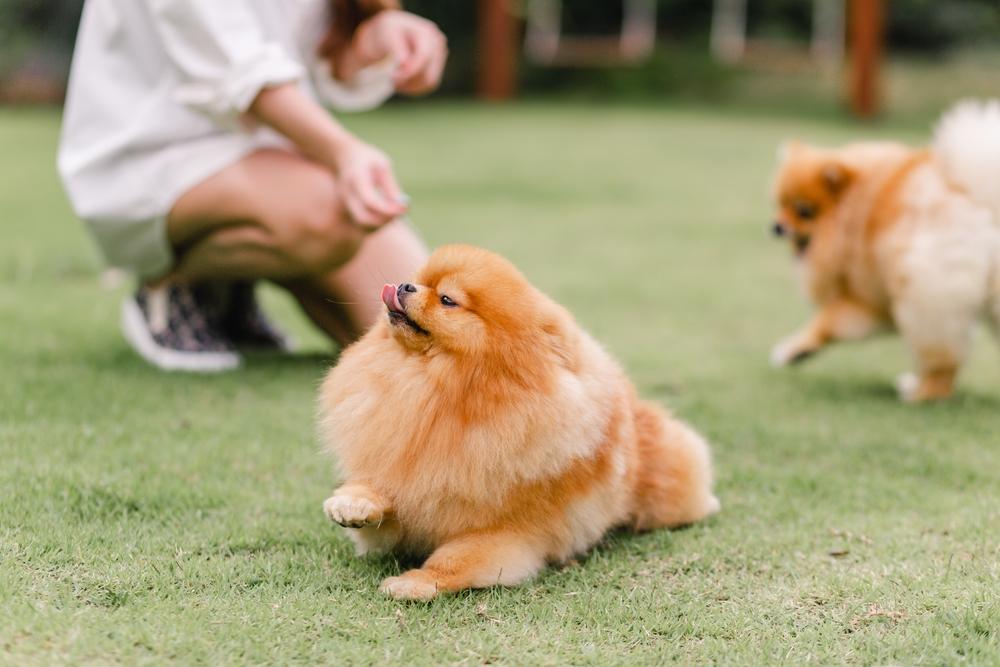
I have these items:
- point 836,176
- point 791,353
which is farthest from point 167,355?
Result: point 836,176

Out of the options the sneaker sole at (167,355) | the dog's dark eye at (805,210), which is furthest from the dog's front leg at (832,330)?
the sneaker sole at (167,355)

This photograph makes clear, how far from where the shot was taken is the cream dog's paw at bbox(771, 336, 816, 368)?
12.1ft

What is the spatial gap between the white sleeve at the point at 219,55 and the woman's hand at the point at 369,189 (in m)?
0.31

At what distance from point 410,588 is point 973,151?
7.61ft

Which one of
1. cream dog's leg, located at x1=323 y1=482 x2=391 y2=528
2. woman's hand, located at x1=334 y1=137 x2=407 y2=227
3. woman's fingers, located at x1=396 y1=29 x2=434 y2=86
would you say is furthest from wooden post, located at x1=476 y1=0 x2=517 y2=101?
cream dog's leg, located at x1=323 y1=482 x2=391 y2=528

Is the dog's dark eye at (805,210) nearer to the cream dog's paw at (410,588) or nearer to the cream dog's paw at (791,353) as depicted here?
the cream dog's paw at (791,353)

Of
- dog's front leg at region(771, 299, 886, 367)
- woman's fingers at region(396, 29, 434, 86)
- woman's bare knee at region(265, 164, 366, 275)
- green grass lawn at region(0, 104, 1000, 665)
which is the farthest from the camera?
dog's front leg at region(771, 299, 886, 367)

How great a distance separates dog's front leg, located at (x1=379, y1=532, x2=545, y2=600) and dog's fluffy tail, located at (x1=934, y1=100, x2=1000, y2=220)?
2.02 metres

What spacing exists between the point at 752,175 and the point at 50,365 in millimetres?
6123

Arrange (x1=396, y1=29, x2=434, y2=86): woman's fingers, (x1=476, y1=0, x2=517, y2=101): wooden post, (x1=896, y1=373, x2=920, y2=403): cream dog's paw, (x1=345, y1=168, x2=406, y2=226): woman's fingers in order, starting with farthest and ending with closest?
(x1=476, y1=0, x2=517, y2=101): wooden post, (x1=896, y1=373, x2=920, y2=403): cream dog's paw, (x1=396, y1=29, x2=434, y2=86): woman's fingers, (x1=345, y1=168, x2=406, y2=226): woman's fingers

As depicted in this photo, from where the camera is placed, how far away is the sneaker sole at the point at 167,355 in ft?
10.8

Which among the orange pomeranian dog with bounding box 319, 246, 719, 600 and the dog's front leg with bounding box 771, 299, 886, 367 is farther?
the dog's front leg with bounding box 771, 299, 886, 367

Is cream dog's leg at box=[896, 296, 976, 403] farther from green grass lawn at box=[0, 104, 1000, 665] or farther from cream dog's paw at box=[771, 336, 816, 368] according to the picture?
cream dog's paw at box=[771, 336, 816, 368]

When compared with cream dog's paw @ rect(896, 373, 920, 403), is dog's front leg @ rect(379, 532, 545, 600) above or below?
above
